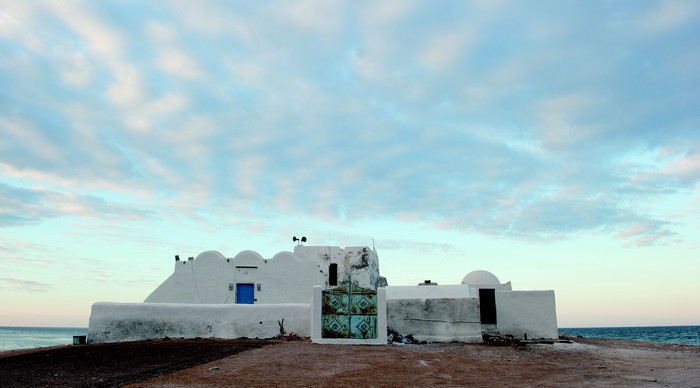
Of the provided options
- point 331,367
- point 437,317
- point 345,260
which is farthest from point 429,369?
point 345,260

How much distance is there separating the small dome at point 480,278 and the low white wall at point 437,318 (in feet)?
18.7

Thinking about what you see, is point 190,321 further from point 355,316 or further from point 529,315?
point 529,315

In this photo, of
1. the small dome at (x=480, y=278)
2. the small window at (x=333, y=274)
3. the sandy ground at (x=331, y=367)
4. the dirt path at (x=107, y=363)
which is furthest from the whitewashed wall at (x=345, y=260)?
the sandy ground at (x=331, y=367)

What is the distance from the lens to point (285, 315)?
21.0m

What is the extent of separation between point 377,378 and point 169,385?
152 inches

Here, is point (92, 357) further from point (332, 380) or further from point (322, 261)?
point (322, 261)

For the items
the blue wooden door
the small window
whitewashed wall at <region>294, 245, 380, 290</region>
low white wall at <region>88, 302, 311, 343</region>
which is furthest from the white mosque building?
the small window

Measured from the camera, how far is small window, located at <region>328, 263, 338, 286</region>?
101ft

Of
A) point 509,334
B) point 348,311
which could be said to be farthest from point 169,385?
point 509,334

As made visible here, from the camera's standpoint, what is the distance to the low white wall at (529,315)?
23172 mm

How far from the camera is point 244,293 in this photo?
89.0 ft

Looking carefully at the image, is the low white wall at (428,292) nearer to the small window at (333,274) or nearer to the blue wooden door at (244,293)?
the small window at (333,274)

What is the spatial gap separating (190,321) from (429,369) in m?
12.3

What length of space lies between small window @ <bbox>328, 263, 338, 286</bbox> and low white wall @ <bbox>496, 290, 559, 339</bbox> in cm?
1040
